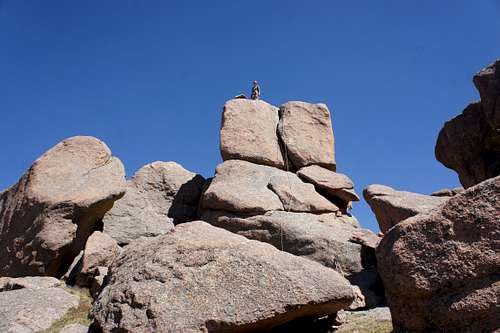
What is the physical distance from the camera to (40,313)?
1347 cm

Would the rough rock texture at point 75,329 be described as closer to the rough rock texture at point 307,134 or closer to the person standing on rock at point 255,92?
the rough rock texture at point 307,134

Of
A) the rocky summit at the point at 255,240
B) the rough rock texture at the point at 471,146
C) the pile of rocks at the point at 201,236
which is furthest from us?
the rough rock texture at the point at 471,146

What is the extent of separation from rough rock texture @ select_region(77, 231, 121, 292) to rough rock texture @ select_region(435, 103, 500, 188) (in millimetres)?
17378

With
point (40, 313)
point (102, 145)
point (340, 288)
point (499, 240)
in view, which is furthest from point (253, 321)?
point (102, 145)

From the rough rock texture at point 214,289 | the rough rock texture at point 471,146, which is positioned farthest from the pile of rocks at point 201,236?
the rough rock texture at point 471,146

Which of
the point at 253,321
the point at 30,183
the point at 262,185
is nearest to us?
the point at 253,321

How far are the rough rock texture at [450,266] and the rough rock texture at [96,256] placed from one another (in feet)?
34.7

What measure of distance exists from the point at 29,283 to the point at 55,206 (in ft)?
10.5

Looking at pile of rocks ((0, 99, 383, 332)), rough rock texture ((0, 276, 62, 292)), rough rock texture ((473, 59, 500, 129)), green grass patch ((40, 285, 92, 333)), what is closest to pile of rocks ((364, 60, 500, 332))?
pile of rocks ((0, 99, 383, 332))

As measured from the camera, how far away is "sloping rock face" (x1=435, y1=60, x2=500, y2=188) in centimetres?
2311

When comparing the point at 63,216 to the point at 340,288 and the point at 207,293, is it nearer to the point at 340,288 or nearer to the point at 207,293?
the point at 207,293

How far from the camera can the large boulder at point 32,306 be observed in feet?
42.2

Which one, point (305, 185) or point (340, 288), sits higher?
point (305, 185)

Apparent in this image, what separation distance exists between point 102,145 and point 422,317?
16.3 meters
